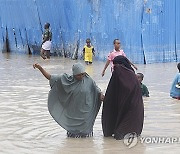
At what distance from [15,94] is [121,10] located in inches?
328

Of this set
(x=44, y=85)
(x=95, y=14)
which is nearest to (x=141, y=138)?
(x=44, y=85)

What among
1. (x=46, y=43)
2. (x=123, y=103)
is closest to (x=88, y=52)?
(x=46, y=43)

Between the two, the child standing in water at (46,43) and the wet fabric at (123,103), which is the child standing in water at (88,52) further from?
the wet fabric at (123,103)

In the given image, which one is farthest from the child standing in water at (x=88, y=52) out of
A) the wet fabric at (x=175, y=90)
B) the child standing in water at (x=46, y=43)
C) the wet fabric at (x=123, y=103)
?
the wet fabric at (x=123, y=103)

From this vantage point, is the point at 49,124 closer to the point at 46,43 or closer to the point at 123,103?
the point at 123,103

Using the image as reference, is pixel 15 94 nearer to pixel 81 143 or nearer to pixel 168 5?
pixel 81 143

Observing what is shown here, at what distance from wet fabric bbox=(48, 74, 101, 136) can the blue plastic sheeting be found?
11655 millimetres

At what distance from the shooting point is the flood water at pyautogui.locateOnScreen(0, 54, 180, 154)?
6.64 metres

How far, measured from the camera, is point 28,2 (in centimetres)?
2527

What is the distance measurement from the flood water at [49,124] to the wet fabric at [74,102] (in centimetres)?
22

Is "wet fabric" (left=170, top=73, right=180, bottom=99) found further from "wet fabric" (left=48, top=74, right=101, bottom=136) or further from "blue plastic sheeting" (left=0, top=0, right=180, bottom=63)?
"blue plastic sheeting" (left=0, top=0, right=180, bottom=63)

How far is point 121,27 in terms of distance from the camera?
18.9 meters

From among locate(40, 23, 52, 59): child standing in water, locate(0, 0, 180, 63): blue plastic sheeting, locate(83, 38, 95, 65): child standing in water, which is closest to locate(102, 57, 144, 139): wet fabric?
locate(0, 0, 180, 63): blue plastic sheeting

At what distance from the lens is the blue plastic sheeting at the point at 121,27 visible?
1864cm
